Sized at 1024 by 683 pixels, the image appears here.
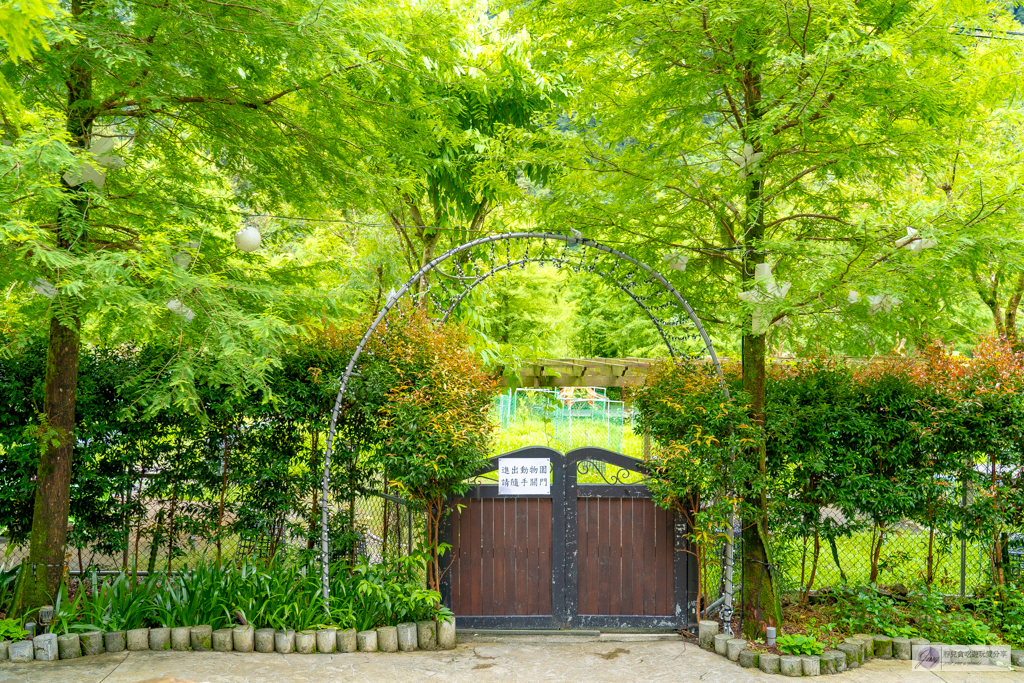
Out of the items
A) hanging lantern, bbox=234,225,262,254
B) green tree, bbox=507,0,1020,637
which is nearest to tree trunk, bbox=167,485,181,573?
hanging lantern, bbox=234,225,262,254

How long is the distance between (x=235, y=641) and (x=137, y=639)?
694 mm

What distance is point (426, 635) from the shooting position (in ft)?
18.6

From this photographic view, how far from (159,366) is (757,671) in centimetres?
521

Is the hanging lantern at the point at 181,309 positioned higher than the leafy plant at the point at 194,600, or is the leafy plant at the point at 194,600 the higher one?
the hanging lantern at the point at 181,309

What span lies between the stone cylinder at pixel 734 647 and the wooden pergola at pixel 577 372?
4.59m

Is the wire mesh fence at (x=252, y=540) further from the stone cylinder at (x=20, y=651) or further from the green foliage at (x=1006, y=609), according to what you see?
the green foliage at (x=1006, y=609)

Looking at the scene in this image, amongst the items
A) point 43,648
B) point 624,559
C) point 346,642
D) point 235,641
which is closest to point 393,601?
point 346,642

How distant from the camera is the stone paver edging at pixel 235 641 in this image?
16.5 feet

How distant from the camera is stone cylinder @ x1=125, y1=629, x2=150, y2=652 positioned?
525 centimetres

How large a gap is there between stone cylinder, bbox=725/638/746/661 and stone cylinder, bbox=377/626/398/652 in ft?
8.54

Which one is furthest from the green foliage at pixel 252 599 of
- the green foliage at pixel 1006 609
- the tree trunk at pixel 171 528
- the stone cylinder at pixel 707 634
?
the green foliage at pixel 1006 609

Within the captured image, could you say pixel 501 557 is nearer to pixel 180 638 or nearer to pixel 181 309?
pixel 180 638

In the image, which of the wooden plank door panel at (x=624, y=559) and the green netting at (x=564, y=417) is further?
the green netting at (x=564, y=417)

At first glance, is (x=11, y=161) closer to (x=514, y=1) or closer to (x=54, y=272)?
(x=54, y=272)
